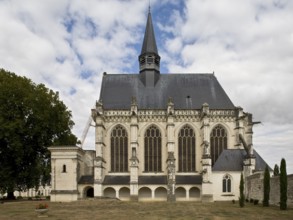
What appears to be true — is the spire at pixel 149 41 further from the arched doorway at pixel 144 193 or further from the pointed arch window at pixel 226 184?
the pointed arch window at pixel 226 184

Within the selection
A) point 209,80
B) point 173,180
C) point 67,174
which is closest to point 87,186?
point 67,174

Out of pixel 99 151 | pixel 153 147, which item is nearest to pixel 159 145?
pixel 153 147

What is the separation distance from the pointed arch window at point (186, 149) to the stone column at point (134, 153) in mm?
6147

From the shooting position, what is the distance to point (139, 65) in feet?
184

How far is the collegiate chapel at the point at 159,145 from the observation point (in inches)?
1757

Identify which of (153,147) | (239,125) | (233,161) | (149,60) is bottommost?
(233,161)

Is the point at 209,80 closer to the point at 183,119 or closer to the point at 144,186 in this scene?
the point at 183,119

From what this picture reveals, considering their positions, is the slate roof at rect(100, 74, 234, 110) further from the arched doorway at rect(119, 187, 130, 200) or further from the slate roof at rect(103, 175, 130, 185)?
the arched doorway at rect(119, 187, 130, 200)

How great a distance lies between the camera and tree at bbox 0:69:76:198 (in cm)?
4084

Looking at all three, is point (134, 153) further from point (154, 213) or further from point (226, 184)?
point (154, 213)

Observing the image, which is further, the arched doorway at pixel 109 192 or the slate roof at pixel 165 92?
the slate roof at pixel 165 92

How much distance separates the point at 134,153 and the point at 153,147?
152 inches

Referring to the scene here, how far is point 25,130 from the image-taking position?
41.6 meters

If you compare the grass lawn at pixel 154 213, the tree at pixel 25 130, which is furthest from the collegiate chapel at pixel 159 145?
the grass lawn at pixel 154 213
